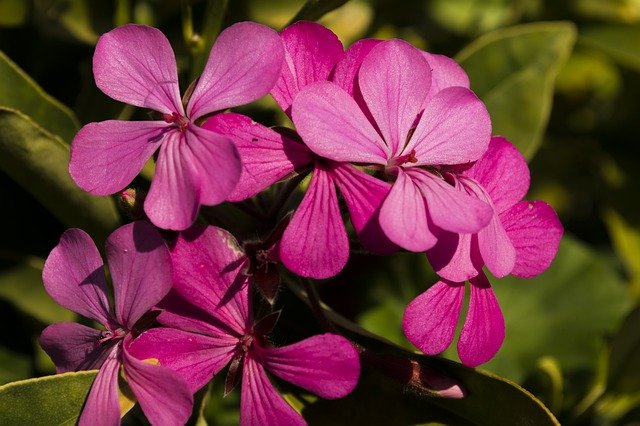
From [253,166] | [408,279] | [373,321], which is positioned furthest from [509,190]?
[408,279]

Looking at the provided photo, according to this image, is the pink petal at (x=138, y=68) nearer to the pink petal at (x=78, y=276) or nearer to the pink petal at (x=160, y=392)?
the pink petal at (x=78, y=276)

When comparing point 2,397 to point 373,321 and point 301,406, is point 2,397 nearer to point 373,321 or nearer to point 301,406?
point 301,406

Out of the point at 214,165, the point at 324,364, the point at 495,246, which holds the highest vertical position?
the point at 214,165

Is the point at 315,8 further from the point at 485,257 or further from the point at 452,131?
the point at 485,257

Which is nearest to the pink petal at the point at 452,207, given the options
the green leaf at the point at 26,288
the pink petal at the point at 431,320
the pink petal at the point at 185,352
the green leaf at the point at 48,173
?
the pink petal at the point at 431,320

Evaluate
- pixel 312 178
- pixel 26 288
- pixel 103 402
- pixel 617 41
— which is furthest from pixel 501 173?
pixel 617 41

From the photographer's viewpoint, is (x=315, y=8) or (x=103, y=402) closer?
(x=103, y=402)
